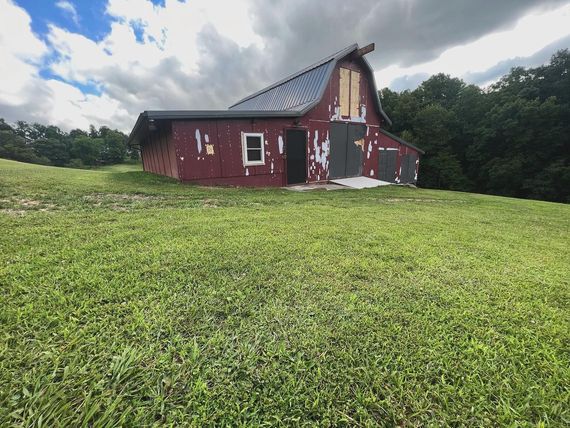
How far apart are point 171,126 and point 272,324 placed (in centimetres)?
776

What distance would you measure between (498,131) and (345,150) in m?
23.4

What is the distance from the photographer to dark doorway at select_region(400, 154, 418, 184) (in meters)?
14.9

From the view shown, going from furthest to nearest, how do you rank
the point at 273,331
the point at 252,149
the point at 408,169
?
the point at 408,169 → the point at 252,149 → the point at 273,331

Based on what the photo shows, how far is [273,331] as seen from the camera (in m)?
1.58

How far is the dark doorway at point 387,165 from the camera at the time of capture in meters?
13.5

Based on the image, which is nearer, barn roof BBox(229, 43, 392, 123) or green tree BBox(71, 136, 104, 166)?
barn roof BBox(229, 43, 392, 123)

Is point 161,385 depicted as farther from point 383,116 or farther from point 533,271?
point 383,116

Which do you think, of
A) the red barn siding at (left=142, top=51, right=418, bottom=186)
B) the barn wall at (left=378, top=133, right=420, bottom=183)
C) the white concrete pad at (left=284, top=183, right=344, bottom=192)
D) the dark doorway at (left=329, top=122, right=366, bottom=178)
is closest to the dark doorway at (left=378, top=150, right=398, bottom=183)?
the barn wall at (left=378, top=133, right=420, bottom=183)

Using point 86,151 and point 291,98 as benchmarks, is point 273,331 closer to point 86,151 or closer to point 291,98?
point 291,98

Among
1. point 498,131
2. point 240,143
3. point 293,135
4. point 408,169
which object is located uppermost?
point 498,131

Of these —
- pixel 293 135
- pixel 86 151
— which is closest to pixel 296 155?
pixel 293 135

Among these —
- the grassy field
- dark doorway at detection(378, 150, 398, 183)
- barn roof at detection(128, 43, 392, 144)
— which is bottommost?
the grassy field

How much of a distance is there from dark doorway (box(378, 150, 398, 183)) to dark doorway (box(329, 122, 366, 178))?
1.84 meters

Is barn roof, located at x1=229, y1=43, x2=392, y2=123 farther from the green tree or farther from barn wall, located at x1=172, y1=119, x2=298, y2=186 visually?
the green tree
